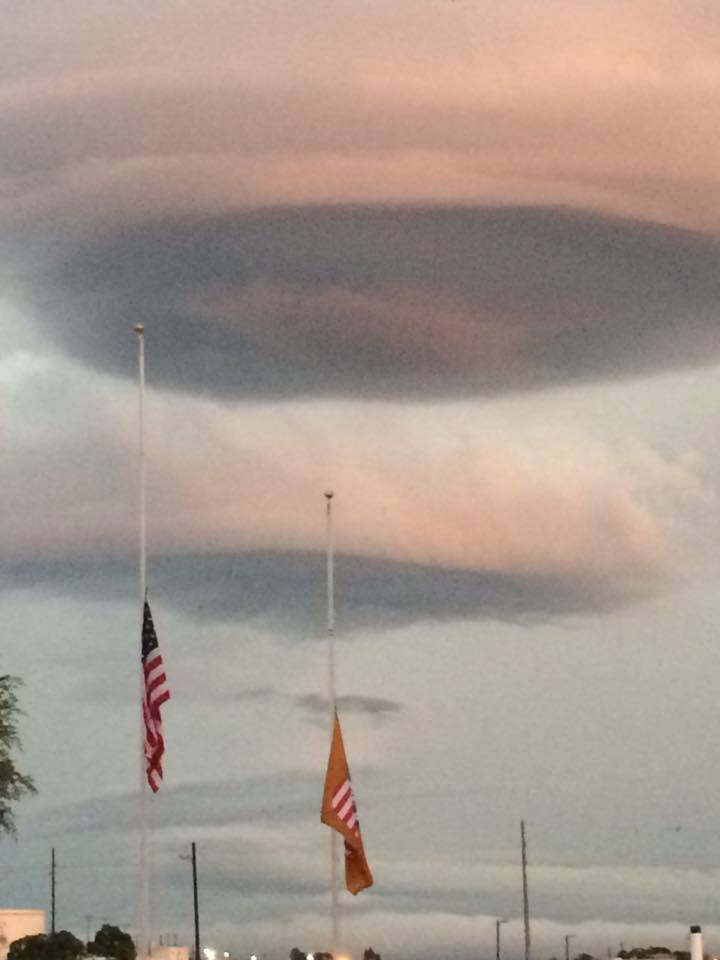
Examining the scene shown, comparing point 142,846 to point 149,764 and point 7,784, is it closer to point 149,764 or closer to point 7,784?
point 149,764

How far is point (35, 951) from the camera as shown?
4109 inches

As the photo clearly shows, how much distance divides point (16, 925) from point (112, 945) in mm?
9994

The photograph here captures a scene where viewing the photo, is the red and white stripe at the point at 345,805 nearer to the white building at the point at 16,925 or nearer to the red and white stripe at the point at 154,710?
the red and white stripe at the point at 154,710

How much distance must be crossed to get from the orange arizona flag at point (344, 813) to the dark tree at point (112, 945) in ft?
190

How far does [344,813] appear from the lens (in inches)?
2282

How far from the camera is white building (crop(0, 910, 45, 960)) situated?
110 metres

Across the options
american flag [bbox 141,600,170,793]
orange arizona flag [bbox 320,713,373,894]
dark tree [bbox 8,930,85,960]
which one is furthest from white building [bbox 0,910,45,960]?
american flag [bbox 141,600,170,793]

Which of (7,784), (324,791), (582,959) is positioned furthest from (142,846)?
(582,959)

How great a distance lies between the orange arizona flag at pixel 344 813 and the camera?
5784 cm

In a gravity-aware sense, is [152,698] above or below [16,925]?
above

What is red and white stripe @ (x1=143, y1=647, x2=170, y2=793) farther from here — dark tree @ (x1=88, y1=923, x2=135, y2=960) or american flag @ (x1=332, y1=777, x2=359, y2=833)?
dark tree @ (x1=88, y1=923, x2=135, y2=960)

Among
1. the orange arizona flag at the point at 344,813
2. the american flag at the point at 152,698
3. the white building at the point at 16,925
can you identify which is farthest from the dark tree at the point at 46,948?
the american flag at the point at 152,698

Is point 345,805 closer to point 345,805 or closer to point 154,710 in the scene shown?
point 345,805

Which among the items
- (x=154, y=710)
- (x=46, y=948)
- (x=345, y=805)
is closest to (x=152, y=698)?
(x=154, y=710)
